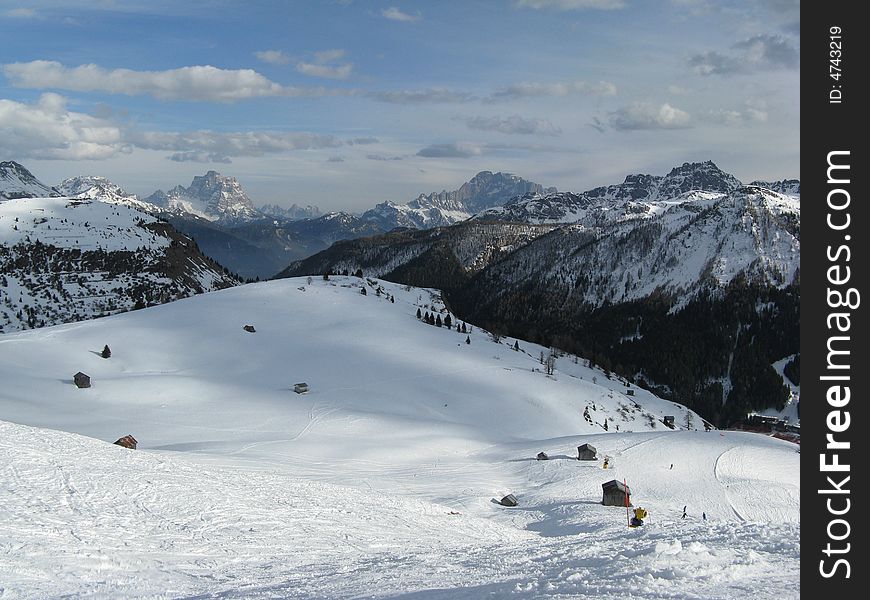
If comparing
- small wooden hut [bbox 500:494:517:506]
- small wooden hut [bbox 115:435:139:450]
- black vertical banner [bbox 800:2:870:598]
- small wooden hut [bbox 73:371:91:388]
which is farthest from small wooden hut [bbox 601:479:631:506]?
small wooden hut [bbox 73:371:91:388]

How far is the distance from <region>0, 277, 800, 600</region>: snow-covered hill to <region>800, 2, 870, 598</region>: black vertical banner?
2.34 metres

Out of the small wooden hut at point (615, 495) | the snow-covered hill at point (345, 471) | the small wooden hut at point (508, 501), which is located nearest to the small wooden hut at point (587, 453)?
the snow-covered hill at point (345, 471)

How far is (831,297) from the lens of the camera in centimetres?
1222

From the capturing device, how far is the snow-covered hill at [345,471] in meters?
17.7

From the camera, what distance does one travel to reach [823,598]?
34.6 ft

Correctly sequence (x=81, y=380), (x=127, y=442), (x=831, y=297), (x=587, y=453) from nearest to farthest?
(x=831, y=297), (x=127, y=442), (x=587, y=453), (x=81, y=380)

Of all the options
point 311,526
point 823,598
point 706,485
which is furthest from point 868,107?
point 706,485

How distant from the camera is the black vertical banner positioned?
450 inches

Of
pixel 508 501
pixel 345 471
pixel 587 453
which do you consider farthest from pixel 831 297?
pixel 587 453

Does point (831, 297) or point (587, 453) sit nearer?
point (831, 297)

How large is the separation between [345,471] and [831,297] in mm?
46246

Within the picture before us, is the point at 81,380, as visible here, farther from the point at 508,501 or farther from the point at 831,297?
A: the point at 831,297

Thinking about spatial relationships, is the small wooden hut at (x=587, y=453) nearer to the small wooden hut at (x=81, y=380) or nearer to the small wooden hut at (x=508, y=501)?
the small wooden hut at (x=508, y=501)

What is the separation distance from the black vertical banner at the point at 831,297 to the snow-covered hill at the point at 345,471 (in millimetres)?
2339
